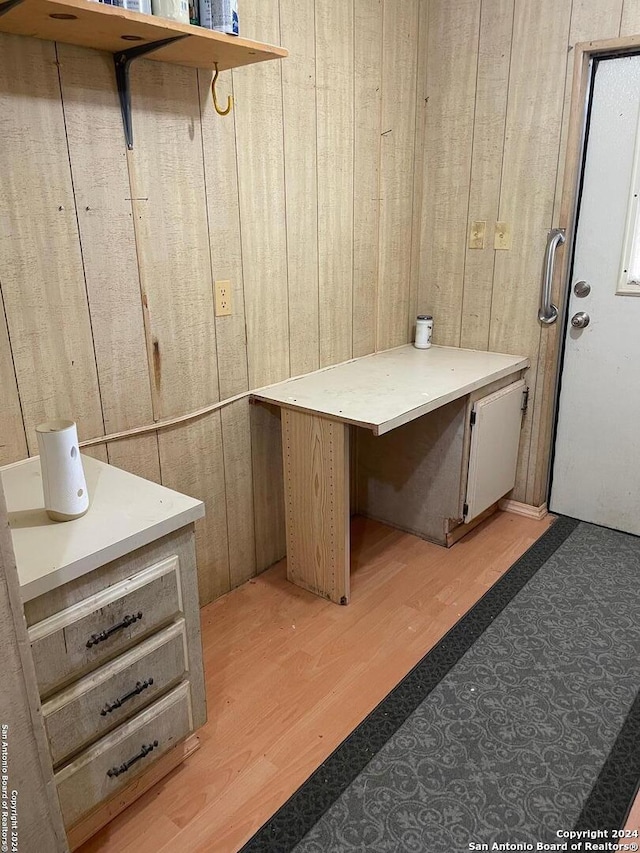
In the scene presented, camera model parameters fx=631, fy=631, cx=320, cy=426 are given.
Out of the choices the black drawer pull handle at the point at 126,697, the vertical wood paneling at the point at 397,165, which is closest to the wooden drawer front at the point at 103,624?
the black drawer pull handle at the point at 126,697

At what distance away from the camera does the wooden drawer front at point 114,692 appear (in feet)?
4.37

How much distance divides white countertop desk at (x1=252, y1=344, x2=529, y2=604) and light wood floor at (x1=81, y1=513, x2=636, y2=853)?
0.18 m

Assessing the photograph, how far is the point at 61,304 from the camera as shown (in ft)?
5.67

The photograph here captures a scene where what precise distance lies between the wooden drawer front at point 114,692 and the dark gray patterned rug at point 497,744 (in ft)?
1.42

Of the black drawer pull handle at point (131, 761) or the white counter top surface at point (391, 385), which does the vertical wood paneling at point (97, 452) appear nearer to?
the white counter top surface at point (391, 385)

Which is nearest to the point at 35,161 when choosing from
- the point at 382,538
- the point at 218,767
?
the point at 218,767

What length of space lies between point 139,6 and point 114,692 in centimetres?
157

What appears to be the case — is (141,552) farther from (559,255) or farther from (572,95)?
(572,95)

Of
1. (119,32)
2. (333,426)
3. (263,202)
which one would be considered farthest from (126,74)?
(333,426)

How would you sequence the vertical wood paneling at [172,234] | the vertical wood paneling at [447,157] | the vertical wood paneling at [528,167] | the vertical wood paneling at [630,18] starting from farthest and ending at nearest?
the vertical wood paneling at [447,157], the vertical wood paneling at [528,167], the vertical wood paneling at [630,18], the vertical wood paneling at [172,234]

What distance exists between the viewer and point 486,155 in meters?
2.80

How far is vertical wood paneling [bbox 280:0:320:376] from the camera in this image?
222cm

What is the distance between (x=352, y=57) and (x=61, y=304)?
155cm

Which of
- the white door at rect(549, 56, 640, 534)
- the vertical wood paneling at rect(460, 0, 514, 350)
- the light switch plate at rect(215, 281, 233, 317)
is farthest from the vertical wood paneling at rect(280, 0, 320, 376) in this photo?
the white door at rect(549, 56, 640, 534)
